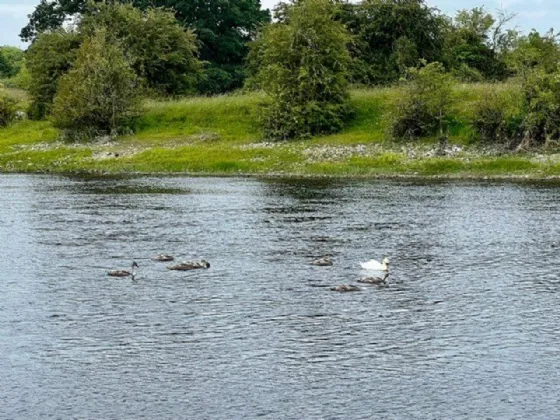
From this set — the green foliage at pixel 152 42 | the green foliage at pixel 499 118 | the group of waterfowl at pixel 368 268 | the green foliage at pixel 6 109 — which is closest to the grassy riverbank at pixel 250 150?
the green foliage at pixel 499 118

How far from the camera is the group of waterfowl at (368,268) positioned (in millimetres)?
27953

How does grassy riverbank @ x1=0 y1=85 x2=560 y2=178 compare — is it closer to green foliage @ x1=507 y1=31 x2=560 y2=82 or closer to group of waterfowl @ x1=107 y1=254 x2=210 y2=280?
green foliage @ x1=507 y1=31 x2=560 y2=82

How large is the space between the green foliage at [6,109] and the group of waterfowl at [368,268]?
2975 inches

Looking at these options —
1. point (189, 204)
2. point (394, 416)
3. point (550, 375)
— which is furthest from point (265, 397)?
point (189, 204)

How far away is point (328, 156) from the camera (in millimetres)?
73250

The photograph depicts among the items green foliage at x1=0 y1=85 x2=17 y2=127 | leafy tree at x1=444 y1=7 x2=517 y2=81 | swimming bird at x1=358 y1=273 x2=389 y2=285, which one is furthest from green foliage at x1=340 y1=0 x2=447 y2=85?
swimming bird at x1=358 y1=273 x2=389 y2=285

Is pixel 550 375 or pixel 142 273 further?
pixel 142 273

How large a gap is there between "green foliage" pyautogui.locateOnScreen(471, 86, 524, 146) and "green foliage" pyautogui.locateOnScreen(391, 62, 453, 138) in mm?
3020

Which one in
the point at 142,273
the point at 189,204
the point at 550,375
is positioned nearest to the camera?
the point at 550,375

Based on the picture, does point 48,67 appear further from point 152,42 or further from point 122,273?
point 122,273

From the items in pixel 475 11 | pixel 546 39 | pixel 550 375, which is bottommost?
pixel 550 375

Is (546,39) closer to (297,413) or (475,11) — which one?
(475,11)

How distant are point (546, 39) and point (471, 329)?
190ft

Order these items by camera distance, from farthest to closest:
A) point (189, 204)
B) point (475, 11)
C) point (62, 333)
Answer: point (475, 11) → point (189, 204) → point (62, 333)
